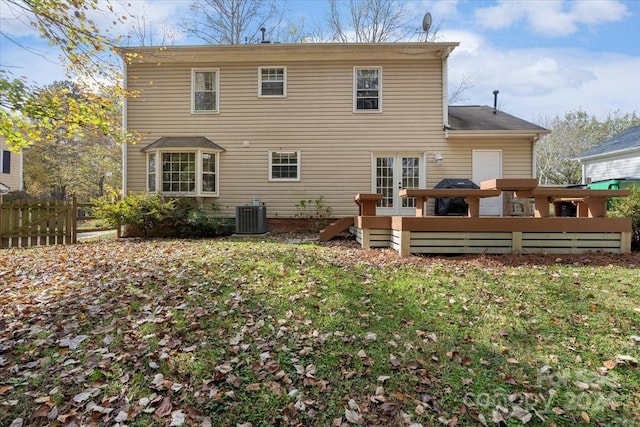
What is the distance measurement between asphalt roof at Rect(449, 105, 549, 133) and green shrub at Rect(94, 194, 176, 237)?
28.5 feet

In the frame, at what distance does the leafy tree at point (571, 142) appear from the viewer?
23.1 m

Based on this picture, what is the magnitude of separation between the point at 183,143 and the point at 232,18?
1071cm

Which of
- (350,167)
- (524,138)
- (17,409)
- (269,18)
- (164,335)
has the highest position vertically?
(269,18)

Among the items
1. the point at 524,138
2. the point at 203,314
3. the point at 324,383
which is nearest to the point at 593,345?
the point at 324,383

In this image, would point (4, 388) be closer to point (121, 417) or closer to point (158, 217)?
point (121, 417)

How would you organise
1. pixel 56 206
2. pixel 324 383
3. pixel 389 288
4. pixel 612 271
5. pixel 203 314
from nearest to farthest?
1. pixel 324 383
2. pixel 203 314
3. pixel 389 288
4. pixel 612 271
5. pixel 56 206

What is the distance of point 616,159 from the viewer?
1495cm

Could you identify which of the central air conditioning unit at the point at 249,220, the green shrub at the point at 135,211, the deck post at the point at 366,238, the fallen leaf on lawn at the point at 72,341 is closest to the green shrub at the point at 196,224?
the green shrub at the point at 135,211

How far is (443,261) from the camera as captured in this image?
5352 millimetres

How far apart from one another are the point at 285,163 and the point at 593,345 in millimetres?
9068

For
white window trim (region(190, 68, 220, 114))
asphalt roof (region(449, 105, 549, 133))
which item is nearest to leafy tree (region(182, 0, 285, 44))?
white window trim (region(190, 68, 220, 114))

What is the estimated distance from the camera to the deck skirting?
228 inches

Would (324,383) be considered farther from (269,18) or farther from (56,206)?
(269,18)

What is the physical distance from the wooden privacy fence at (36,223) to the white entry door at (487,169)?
11.2 m
